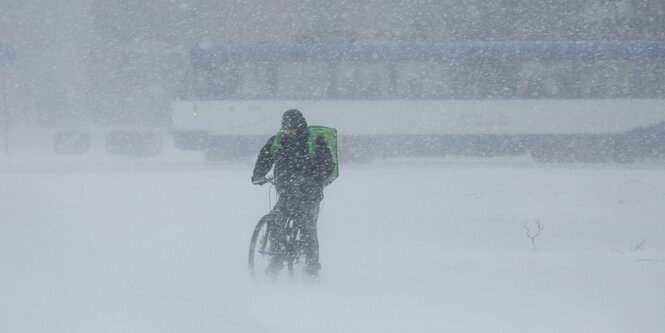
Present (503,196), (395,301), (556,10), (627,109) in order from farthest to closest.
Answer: (556,10) → (627,109) → (503,196) → (395,301)

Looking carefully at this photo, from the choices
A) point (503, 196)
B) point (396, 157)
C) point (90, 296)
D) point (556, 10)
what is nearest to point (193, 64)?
point (396, 157)

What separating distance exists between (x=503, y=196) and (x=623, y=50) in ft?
36.0

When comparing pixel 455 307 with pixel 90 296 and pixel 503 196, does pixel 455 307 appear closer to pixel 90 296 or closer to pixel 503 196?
pixel 90 296

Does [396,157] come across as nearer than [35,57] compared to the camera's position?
Yes

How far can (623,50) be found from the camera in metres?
19.3

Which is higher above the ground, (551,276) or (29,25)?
(29,25)

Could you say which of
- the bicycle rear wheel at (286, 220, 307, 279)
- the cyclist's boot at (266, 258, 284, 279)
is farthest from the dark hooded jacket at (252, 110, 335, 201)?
the cyclist's boot at (266, 258, 284, 279)

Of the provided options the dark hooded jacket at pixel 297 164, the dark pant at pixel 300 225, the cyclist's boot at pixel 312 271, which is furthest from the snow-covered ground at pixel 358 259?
the dark hooded jacket at pixel 297 164

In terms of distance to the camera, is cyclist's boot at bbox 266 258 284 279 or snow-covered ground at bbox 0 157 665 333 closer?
snow-covered ground at bbox 0 157 665 333

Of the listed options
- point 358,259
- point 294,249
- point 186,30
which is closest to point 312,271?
point 294,249

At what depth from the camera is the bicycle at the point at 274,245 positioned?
18.5 feet

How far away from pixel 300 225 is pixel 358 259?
4.61 ft

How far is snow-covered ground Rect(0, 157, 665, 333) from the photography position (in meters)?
4.66

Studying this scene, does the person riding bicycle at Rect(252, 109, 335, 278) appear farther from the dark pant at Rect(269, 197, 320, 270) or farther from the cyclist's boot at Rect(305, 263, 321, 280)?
the cyclist's boot at Rect(305, 263, 321, 280)
